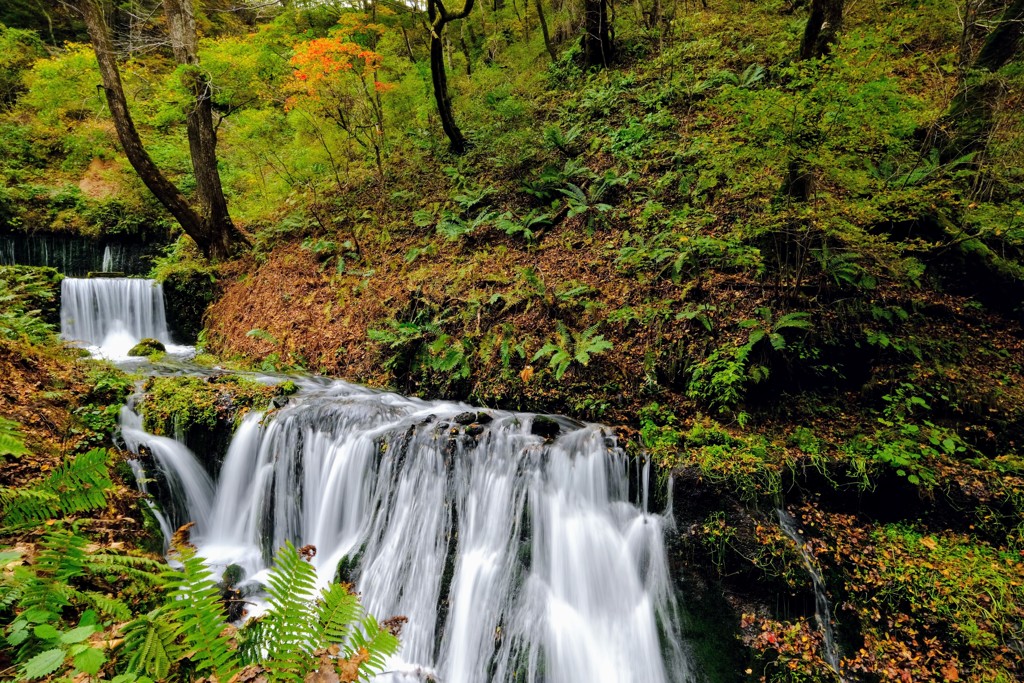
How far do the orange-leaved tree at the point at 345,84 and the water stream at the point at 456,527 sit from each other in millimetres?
7914

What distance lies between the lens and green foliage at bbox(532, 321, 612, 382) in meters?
5.77

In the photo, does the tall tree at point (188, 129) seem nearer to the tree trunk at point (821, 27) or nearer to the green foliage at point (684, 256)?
the green foliage at point (684, 256)

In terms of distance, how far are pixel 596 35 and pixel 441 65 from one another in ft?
13.3

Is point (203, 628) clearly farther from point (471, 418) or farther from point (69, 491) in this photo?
point (471, 418)

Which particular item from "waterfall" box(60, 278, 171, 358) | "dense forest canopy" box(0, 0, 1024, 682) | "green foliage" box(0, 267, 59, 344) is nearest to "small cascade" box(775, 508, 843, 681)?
"dense forest canopy" box(0, 0, 1024, 682)

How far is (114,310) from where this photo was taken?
10.2 m

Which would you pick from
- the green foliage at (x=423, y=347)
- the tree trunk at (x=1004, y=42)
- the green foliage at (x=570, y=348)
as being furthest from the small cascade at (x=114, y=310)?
the tree trunk at (x=1004, y=42)

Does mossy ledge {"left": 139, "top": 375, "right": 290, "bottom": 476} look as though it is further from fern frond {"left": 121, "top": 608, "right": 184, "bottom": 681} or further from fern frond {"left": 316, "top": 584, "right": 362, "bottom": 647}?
fern frond {"left": 316, "top": 584, "right": 362, "bottom": 647}

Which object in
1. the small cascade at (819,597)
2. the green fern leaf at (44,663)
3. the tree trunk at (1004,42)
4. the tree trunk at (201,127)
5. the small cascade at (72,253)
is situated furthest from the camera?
the small cascade at (72,253)

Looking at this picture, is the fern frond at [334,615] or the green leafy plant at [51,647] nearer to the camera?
the green leafy plant at [51,647]

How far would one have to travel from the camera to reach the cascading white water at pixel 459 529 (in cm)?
396

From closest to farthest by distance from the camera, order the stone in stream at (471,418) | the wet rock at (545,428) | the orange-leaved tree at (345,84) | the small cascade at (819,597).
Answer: the small cascade at (819,597) < the wet rock at (545,428) < the stone in stream at (471,418) < the orange-leaved tree at (345,84)

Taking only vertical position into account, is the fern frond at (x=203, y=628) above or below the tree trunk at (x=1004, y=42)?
below

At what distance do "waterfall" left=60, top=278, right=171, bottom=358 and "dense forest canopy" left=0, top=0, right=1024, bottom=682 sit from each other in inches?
16.8
